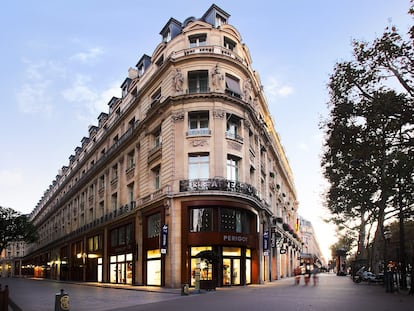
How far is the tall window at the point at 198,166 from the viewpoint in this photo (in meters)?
32.8

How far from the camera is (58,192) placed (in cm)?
8738

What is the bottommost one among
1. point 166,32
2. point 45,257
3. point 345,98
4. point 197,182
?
point 45,257

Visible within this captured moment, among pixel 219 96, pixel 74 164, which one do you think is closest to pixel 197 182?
pixel 219 96

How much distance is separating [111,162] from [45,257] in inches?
1947

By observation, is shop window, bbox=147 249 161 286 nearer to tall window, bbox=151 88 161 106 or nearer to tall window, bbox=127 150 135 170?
tall window, bbox=127 150 135 170

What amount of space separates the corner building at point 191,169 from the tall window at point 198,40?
0.12m

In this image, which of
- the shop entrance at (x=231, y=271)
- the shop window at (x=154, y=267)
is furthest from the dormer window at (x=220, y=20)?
the shop window at (x=154, y=267)

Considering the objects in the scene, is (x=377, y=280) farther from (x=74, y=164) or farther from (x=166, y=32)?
(x=74, y=164)

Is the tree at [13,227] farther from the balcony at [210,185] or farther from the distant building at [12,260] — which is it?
the distant building at [12,260]

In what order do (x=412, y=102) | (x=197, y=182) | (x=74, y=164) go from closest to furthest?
(x=412, y=102) → (x=197, y=182) → (x=74, y=164)

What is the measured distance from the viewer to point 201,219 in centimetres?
3153

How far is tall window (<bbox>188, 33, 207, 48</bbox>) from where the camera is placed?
118 ft

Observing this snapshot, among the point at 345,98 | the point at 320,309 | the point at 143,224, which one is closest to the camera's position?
the point at 320,309

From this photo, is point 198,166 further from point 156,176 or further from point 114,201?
point 114,201
